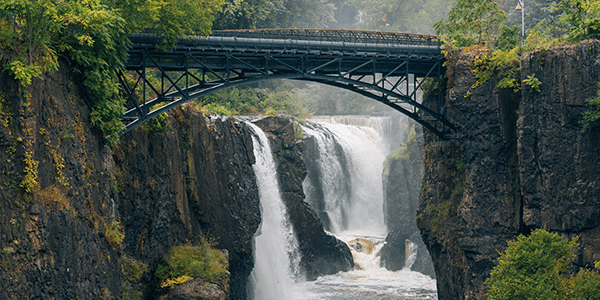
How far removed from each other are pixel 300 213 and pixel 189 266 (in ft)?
52.8

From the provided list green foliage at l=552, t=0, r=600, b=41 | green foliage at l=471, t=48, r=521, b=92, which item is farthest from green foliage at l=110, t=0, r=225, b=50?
green foliage at l=552, t=0, r=600, b=41

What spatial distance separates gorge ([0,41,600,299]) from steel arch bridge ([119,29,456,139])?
1.81 meters

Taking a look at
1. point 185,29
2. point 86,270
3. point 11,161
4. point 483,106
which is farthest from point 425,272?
point 11,161

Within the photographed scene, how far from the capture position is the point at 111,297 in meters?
18.5

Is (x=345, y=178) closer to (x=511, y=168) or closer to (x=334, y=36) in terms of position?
(x=334, y=36)

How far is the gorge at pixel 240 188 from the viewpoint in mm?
15164

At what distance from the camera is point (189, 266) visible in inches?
982

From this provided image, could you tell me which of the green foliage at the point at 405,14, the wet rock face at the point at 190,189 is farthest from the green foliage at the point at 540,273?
the green foliage at the point at 405,14

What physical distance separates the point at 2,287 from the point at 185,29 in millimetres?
13558

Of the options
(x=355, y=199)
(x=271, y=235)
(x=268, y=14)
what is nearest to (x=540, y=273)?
(x=271, y=235)

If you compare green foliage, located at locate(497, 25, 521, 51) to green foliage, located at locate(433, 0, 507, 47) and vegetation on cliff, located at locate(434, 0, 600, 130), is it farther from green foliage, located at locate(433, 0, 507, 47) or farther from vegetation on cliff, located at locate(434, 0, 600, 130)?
green foliage, located at locate(433, 0, 507, 47)

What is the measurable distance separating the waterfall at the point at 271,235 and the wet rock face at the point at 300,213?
2.63ft

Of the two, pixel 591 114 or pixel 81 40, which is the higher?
pixel 81 40

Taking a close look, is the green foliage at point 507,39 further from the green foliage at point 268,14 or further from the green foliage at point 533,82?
the green foliage at point 268,14
